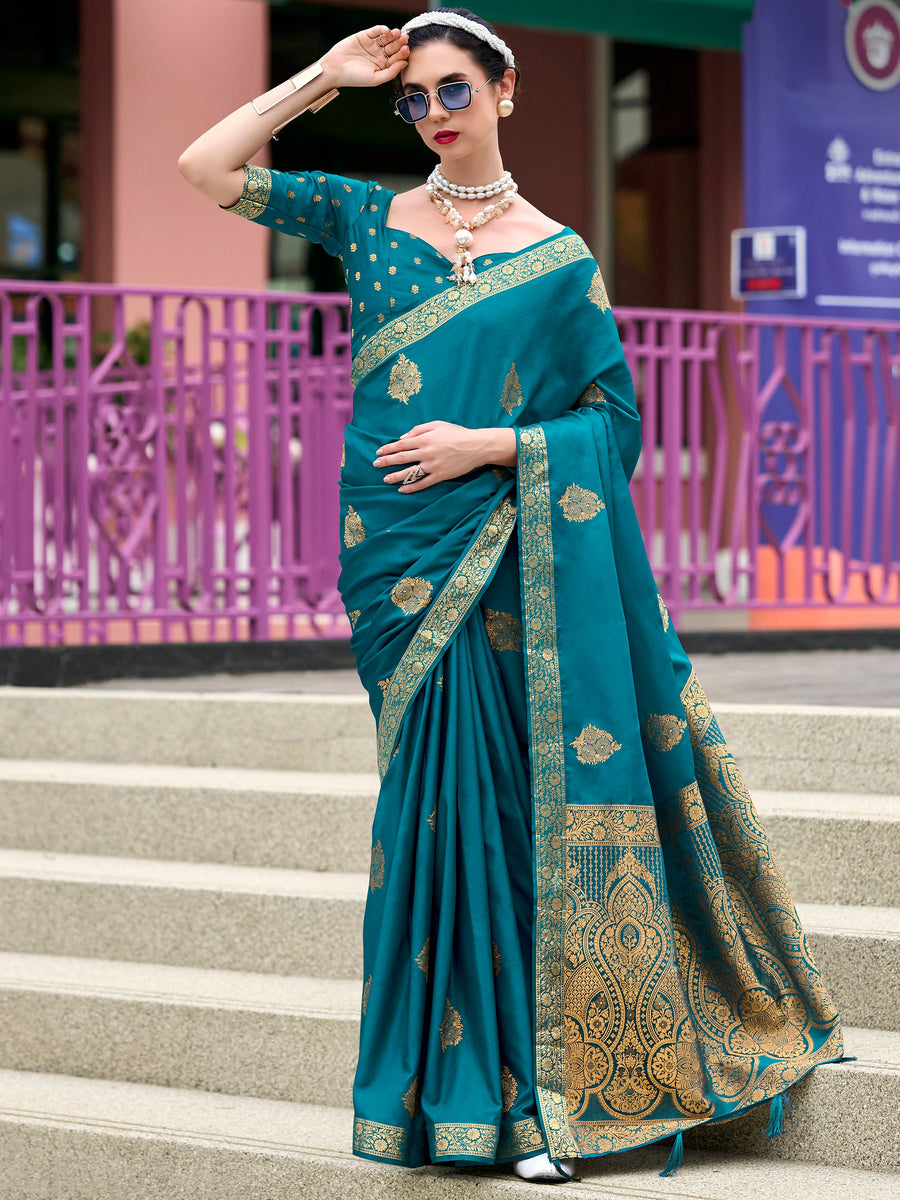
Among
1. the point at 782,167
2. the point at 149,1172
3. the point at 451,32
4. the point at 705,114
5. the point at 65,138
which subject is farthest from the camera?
the point at 705,114

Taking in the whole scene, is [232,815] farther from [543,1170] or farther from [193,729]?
[543,1170]

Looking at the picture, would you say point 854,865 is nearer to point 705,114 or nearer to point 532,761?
point 532,761

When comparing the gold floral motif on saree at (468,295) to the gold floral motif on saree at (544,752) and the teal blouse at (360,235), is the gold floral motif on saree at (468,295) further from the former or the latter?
the gold floral motif on saree at (544,752)

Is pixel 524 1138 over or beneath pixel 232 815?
beneath

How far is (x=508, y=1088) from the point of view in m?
2.06

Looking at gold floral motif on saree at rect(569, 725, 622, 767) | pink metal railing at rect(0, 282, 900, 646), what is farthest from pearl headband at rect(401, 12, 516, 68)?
pink metal railing at rect(0, 282, 900, 646)

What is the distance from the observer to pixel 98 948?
309cm

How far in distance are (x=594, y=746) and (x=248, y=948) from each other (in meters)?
1.18

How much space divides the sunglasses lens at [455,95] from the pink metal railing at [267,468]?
262 centimetres

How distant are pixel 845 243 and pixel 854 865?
3.99 metres

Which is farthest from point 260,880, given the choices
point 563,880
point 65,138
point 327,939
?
point 65,138

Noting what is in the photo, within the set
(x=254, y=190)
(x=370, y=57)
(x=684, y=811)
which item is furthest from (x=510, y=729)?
(x=370, y=57)

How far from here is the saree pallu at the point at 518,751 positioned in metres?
2.06

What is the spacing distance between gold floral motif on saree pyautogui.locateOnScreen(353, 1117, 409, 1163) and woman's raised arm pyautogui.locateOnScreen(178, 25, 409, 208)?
1.34 m
